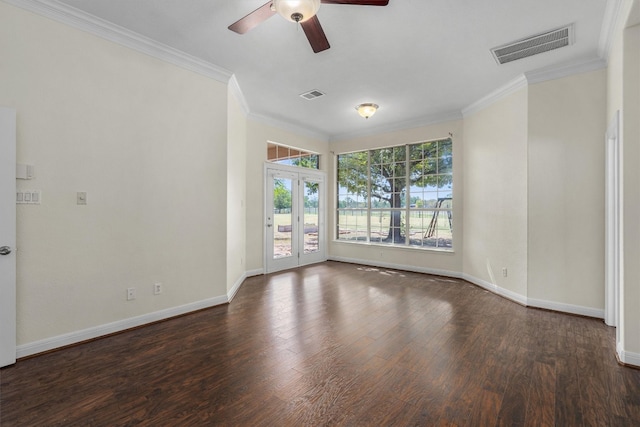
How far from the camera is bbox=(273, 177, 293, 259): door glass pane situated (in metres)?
6.00

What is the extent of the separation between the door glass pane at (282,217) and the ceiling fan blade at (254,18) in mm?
3588

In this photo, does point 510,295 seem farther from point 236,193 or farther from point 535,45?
point 236,193

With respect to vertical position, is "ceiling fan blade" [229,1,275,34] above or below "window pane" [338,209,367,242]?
above

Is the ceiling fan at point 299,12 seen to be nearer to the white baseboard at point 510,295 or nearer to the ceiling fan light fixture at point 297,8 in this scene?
the ceiling fan light fixture at point 297,8

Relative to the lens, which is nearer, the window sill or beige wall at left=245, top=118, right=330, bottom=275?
beige wall at left=245, top=118, right=330, bottom=275

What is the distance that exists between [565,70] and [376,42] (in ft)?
Answer: 8.15

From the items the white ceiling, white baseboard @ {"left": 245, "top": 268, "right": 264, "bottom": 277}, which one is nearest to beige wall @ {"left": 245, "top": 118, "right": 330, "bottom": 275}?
white baseboard @ {"left": 245, "top": 268, "right": 264, "bottom": 277}

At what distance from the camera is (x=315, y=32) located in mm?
2459

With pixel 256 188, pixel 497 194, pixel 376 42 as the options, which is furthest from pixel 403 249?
pixel 376 42

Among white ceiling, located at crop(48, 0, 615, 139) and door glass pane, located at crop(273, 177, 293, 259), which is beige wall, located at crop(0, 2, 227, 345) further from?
door glass pane, located at crop(273, 177, 293, 259)

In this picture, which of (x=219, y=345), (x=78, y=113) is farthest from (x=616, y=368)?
(x=78, y=113)

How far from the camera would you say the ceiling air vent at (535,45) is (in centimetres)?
302

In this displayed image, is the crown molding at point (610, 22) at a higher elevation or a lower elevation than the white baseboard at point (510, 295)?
higher

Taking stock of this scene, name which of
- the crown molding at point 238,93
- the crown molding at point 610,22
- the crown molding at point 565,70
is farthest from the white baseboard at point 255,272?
the crown molding at point 610,22
